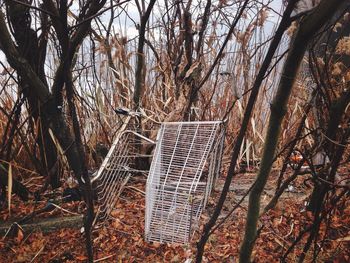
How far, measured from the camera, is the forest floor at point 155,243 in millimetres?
1764

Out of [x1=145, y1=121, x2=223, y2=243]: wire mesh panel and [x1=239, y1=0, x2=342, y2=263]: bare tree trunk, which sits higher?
[x1=239, y1=0, x2=342, y2=263]: bare tree trunk

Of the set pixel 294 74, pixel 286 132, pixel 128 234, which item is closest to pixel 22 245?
pixel 128 234

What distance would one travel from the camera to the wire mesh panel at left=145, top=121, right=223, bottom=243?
189 cm

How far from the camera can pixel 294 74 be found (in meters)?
0.77

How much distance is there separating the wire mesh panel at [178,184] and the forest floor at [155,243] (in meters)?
0.08

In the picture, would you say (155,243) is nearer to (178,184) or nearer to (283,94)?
(178,184)

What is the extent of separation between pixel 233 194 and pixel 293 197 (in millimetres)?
395

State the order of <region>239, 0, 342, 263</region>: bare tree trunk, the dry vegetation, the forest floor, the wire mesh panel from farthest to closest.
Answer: the wire mesh panel, the forest floor, the dry vegetation, <region>239, 0, 342, 263</region>: bare tree trunk

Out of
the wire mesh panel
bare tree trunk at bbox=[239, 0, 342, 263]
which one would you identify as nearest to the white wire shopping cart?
the wire mesh panel

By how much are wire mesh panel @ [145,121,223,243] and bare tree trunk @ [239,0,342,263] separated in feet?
2.23

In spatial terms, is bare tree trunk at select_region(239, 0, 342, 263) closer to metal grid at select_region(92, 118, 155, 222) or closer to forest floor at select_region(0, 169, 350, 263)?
forest floor at select_region(0, 169, 350, 263)

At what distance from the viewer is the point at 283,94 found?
32.4 inches

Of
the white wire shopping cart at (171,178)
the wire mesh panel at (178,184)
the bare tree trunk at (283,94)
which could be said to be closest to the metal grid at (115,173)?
the white wire shopping cart at (171,178)

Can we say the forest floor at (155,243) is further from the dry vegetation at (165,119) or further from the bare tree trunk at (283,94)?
the bare tree trunk at (283,94)
